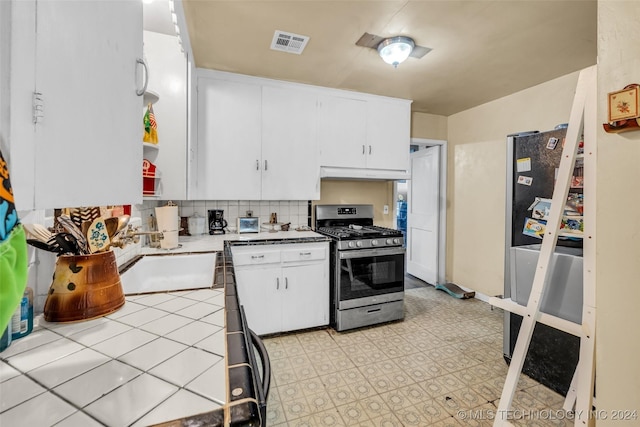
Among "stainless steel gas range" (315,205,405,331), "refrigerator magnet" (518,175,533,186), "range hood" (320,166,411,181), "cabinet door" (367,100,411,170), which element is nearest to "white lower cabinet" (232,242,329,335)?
"stainless steel gas range" (315,205,405,331)

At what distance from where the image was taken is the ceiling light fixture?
2047 millimetres

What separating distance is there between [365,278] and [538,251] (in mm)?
1360

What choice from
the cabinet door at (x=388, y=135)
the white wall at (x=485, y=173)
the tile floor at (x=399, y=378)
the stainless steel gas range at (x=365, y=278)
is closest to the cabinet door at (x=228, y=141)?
the stainless steel gas range at (x=365, y=278)

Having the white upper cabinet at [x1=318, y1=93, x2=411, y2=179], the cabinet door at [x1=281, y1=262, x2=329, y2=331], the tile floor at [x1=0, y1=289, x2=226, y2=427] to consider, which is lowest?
the cabinet door at [x1=281, y1=262, x2=329, y2=331]

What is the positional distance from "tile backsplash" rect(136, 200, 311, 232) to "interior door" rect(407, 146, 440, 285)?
1.89 metres

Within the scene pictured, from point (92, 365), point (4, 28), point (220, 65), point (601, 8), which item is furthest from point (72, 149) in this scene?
point (220, 65)

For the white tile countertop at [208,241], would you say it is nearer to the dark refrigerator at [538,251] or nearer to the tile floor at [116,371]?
the tile floor at [116,371]

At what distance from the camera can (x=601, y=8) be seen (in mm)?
1173

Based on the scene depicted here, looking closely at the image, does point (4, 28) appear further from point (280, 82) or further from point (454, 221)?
point (454, 221)

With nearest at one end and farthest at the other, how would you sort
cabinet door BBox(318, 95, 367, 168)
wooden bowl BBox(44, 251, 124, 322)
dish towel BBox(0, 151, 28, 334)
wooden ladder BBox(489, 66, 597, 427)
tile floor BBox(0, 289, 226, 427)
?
dish towel BBox(0, 151, 28, 334), tile floor BBox(0, 289, 226, 427), wooden bowl BBox(44, 251, 124, 322), wooden ladder BBox(489, 66, 597, 427), cabinet door BBox(318, 95, 367, 168)

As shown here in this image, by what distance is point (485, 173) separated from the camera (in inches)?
133

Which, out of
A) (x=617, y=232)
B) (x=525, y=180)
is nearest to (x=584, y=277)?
(x=617, y=232)

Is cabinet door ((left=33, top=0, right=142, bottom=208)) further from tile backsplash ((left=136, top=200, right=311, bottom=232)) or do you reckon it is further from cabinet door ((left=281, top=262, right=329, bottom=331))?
tile backsplash ((left=136, top=200, right=311, bottom=232))

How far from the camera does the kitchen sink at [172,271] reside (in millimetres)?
1589
